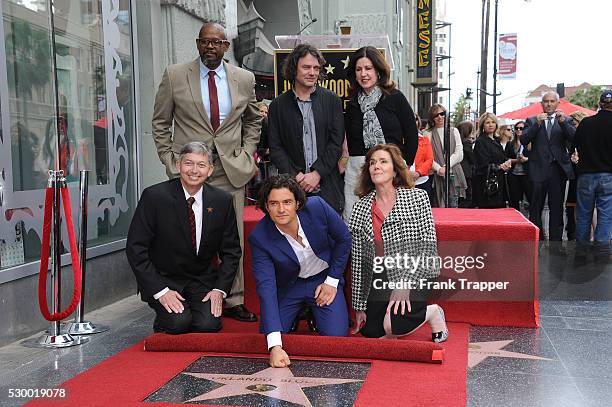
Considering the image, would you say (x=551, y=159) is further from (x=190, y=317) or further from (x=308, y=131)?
(x=190, y=317)

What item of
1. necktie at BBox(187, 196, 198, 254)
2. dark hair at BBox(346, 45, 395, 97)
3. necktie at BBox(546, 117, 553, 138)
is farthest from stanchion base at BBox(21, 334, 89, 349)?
necktie at BBox(546, 117, 553, 138)

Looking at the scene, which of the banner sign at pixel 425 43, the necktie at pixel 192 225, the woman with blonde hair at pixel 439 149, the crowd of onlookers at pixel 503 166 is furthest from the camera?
the banner sign at pixel 425 43

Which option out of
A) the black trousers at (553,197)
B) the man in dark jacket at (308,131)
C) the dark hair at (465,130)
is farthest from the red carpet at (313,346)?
the dark hair at (465,130)

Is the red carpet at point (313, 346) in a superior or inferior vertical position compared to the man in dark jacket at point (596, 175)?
inferior

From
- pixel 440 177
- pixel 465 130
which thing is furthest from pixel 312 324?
pixel 465 130

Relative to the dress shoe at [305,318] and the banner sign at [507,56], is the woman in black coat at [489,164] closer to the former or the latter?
the dress shoe at [305,318]

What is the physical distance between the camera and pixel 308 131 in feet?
16.4

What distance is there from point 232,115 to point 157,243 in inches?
42.7

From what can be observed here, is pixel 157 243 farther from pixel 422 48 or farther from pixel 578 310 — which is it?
pixel 422 48

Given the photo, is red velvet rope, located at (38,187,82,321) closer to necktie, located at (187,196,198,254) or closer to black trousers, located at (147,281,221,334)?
black trousers, located at (147,281,221,334)

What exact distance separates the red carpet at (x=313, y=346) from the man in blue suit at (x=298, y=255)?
0.20 m

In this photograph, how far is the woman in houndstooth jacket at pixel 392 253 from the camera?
4367mm

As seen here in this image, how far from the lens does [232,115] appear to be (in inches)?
198

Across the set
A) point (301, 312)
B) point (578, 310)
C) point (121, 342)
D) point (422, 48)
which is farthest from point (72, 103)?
point (422, 48)
